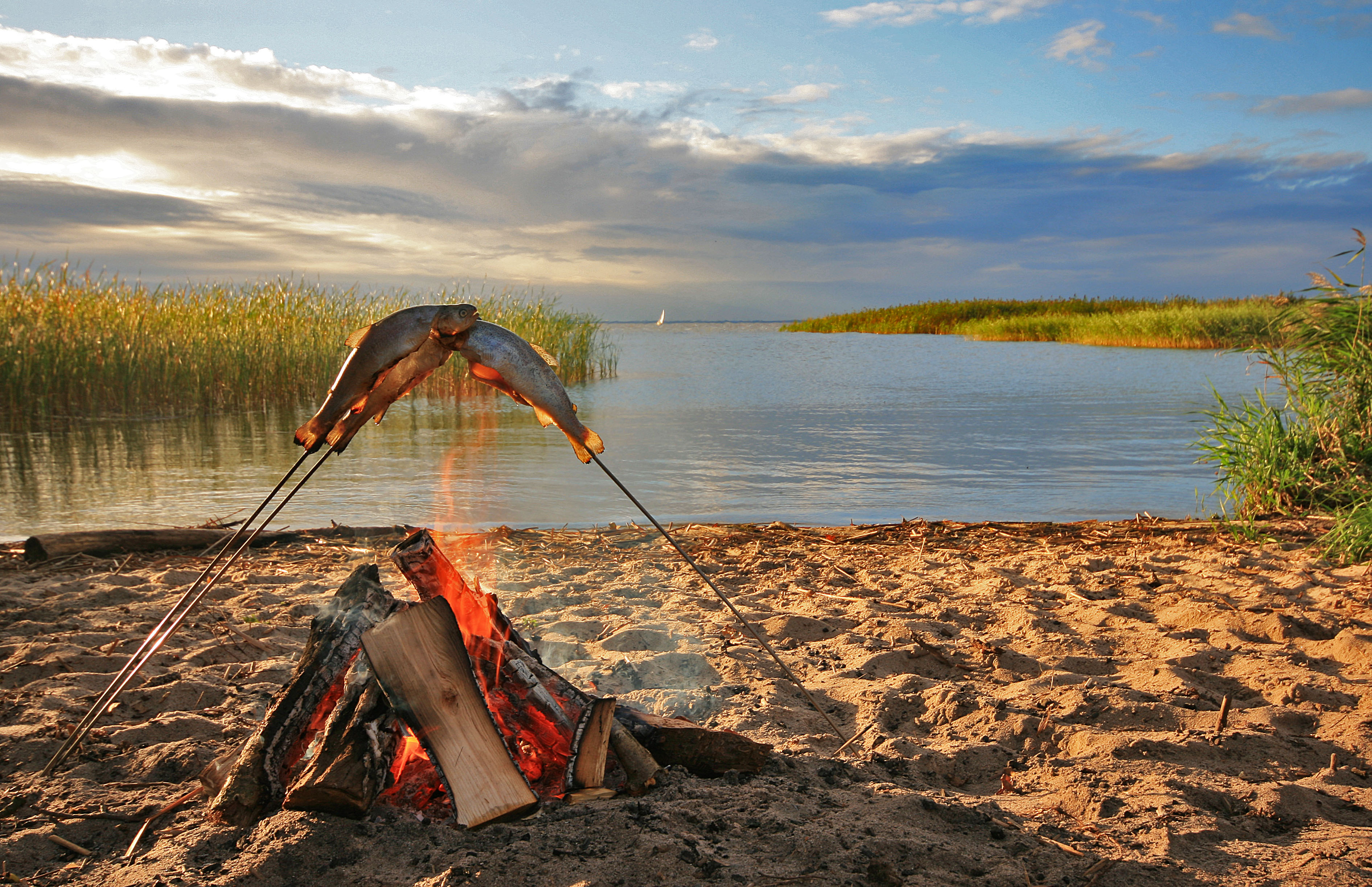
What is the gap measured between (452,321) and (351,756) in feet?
3.67

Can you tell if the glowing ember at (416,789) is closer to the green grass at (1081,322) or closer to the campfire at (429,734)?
the campfire at (429,734)

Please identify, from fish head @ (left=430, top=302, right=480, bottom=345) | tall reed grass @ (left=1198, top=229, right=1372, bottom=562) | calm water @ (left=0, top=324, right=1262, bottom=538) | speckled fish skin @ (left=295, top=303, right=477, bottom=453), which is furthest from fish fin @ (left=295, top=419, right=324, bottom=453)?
tall reed grass @ (left=1198, top=229, right=1372, bottom=562)

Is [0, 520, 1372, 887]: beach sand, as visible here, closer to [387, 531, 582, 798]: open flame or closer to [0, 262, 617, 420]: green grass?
[387, 531, 582, 798]: open flame

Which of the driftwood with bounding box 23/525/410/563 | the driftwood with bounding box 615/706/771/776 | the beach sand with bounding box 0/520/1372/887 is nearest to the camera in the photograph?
the beach sand with bounding box 0/520/1372/887

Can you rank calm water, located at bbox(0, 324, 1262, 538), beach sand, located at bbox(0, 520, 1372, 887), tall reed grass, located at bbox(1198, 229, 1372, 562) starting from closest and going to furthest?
beach sand, located at bbox(0, 520, 1372, 887) → tall reed grass, located at bbox(1198, 229, 1372, 562) → calm water, located at bbox(0, 324, 1262, 538)

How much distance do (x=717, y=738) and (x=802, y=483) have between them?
532 cm

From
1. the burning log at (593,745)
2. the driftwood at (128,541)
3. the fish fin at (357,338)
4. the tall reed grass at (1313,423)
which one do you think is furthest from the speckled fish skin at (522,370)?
the tall reed grass at (1313,423)

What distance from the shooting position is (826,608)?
386 cm

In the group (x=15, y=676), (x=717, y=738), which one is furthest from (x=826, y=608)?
(x=15, y=676)

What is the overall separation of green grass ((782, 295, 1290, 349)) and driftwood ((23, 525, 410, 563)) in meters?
15.5

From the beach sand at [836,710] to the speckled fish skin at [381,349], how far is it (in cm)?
100

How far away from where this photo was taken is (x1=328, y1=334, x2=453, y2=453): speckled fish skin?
1.97 meters

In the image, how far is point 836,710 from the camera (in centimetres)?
283

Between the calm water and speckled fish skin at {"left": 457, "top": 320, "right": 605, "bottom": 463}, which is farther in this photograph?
the calm water
